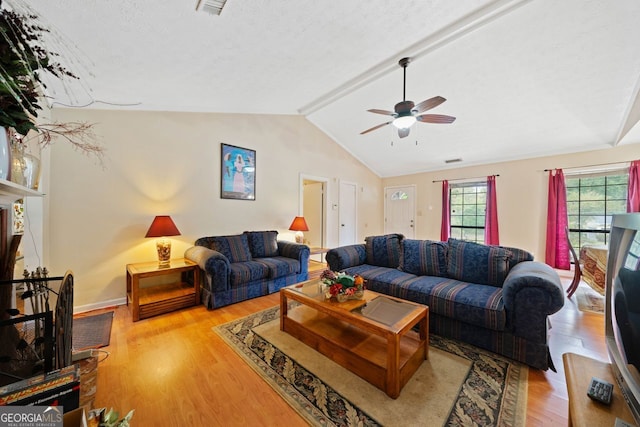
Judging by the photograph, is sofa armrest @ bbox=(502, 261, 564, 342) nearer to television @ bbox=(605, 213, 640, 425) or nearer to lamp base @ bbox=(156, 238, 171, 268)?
television @ bbox=(605, 213, 640, 425)

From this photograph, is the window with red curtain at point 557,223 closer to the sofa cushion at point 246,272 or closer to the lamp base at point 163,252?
the sofa cushion at point 246,272

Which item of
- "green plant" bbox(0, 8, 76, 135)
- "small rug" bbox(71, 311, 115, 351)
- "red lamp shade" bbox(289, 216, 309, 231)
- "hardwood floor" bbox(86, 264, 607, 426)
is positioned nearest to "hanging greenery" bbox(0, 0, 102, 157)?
"green plant" bbox(0, 8, 76, 135)

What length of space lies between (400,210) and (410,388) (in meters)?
5.37

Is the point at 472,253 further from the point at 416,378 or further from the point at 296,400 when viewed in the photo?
the point at 296,400

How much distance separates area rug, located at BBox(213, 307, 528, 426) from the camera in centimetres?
133

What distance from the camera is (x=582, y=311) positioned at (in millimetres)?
2699

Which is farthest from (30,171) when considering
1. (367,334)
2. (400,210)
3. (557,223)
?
(557,223)

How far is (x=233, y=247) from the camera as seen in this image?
340 centimetres

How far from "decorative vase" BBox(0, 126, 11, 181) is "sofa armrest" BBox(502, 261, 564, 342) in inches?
112

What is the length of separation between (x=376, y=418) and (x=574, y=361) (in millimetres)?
997

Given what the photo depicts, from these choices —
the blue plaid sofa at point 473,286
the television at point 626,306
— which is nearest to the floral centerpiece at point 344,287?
the blue plaid sofa at point 473,286

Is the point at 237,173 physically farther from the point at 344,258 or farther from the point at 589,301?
the point at 589,301

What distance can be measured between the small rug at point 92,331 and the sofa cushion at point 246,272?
3.94ft

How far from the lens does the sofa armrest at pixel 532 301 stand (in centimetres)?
167
